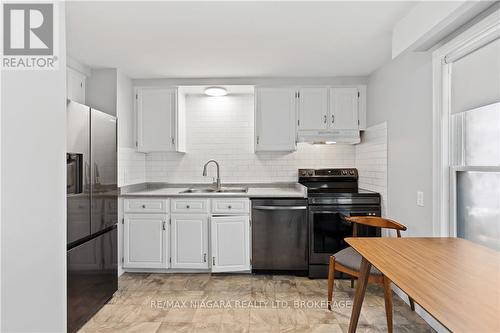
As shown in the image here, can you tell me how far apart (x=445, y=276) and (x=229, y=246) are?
2.43m

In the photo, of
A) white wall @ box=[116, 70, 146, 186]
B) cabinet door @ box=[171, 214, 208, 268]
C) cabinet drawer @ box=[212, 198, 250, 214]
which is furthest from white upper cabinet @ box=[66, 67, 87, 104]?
cabinet drawer @ box=[212, 198, 250, 214]

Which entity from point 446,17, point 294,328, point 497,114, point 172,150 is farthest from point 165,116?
point 497,114

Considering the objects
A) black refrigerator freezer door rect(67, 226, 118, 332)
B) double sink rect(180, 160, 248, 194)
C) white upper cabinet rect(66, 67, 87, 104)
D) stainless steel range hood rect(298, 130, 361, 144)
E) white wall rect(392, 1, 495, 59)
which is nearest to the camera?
white wall rect(392, 1, 495, 59)

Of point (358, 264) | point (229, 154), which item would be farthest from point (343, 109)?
point (358, 264)

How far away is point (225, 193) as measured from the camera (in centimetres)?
351

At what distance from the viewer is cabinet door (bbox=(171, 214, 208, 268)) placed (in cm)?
344

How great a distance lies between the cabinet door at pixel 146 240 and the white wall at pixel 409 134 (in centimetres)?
247

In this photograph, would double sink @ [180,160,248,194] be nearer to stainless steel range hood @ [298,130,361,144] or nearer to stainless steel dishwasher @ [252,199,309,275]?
stainless steel dishwasher @ [252,199,309,275]

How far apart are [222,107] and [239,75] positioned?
569 millimetres

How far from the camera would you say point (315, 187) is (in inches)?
156

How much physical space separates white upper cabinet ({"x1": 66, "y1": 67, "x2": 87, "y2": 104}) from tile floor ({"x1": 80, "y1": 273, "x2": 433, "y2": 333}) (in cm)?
202

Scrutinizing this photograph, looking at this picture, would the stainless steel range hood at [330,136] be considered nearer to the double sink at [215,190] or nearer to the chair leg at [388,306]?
the double sink at [215,190]

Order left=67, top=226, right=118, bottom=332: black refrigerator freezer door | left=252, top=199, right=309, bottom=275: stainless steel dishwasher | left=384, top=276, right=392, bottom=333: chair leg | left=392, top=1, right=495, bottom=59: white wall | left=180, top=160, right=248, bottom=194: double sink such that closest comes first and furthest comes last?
left=392, top=1, right=495, bottom=59: white wall → left=384, top=276, right=392, bottom=333: chair leg → left=67, top=226, right=118, bottom=332: black refrigerator freezer door → left=252, top=199, right=309, bottom=275: stainless steel dishwasher → left=180, top=160, right=248, bottom=194: double sink

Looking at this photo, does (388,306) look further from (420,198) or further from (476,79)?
(476,79)
